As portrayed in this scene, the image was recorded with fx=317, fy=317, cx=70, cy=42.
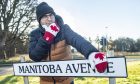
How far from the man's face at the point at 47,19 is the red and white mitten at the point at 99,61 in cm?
89

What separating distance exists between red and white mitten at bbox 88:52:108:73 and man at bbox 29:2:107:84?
29 cm

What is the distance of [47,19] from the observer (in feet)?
14.4

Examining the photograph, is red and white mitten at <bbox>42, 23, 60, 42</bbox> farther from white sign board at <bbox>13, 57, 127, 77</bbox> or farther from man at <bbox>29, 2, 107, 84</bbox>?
white sign board at <bbox>13, 57, 127, 77</bbox>

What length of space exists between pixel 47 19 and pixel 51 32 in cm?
30

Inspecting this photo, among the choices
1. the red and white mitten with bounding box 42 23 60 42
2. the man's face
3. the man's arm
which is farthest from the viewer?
the man's face

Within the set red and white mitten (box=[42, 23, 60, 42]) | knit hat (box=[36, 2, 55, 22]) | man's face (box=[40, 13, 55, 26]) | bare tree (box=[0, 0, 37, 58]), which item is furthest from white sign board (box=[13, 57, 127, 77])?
bare tree (box=[0, 0, 37, 58])

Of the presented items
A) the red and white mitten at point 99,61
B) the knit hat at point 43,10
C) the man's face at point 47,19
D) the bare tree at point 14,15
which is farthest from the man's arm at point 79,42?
the bare tree at point 14,15

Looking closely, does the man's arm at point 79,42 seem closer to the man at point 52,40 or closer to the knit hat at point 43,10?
the man at point 52,40

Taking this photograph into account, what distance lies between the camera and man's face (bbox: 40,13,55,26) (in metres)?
4.36

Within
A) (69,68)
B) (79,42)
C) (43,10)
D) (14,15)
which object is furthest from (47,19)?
(14,15)

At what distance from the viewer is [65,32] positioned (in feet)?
14.1

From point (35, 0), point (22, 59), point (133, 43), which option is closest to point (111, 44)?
point (133, 43)

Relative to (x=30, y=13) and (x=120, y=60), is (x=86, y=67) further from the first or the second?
(x=30, y=13)

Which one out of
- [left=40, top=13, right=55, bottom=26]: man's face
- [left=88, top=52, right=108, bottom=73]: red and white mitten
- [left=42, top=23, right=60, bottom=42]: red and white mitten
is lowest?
[left=88, top=52, right=108, bottom=73]: red and white mitten
